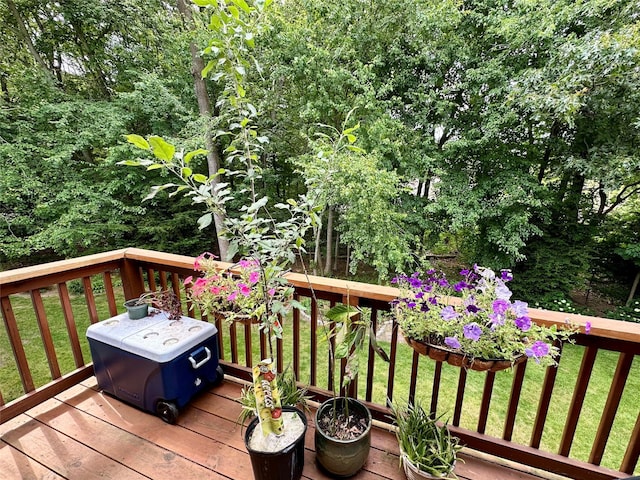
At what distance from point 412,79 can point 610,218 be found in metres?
4.26

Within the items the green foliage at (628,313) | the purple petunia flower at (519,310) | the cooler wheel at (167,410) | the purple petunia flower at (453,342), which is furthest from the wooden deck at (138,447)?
the green foliage at (628,313)

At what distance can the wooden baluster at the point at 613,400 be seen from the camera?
128 centimetres

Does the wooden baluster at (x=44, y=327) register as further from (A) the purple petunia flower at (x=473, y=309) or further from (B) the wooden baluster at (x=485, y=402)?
(B) the wooden baluster at (x=485, y=402)

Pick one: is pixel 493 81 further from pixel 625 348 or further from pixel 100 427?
pixel 100 427

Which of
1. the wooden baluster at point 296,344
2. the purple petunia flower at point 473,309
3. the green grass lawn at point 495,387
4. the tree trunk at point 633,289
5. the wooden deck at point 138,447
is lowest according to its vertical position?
the green grass lawn at point 495,387

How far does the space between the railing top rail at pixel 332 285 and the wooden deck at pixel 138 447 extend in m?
0.79

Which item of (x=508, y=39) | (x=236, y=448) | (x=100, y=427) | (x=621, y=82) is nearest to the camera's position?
(x=236, y=448)

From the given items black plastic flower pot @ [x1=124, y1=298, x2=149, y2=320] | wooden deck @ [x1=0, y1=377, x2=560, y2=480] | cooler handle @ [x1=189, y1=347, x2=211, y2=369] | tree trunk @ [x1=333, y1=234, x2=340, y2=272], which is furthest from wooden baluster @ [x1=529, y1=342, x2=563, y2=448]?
tree trunk @ [x1=333, y1=234, x2=340, y2=272]

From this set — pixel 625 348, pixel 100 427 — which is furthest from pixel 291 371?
pixel 625 348

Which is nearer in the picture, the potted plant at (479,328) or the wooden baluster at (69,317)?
the potted plant at (479,328)

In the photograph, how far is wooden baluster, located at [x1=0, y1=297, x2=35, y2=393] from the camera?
1683 millimetres

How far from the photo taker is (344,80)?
17.8 ft

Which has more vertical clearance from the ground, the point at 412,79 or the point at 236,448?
the point at 412,79

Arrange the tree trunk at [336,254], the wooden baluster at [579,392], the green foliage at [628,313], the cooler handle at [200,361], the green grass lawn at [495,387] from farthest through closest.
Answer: the tree trunk at [336,254]
the green foliage at [628,313]
the green grass lawn at [495,387]
the cooler handle at [200,361]
the wooden baluster at [579,392]
